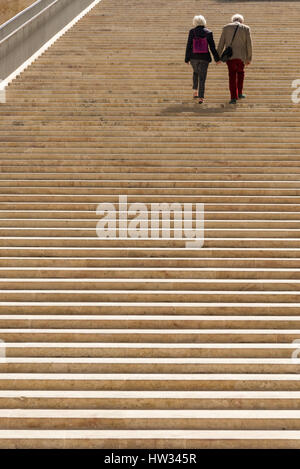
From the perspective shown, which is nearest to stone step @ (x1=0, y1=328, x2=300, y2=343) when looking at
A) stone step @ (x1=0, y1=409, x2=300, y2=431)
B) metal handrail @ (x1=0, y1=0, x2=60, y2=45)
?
stone step @ (x1=0, y1=409, x2=300, y2=431)

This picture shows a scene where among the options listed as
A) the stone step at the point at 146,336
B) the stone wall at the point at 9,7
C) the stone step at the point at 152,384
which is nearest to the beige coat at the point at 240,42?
the stone step at the point at 146,336

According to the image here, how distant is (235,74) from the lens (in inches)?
344

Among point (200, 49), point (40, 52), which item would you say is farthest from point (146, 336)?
point (40, 52)

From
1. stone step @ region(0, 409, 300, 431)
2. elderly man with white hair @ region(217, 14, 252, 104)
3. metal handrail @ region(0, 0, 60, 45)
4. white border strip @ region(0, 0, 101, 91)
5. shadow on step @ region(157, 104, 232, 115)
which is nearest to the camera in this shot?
stone step @ region(0, 409, 300, 431)

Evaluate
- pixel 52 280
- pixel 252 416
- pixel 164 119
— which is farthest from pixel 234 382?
pixel 164 119

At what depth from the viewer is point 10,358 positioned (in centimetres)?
461

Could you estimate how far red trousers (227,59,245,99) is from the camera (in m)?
8.75

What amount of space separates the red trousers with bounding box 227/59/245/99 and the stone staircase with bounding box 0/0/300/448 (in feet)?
0.94

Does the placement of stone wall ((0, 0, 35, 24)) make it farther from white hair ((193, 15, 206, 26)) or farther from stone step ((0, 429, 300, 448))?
stone step ((0, 429, 300, 448))

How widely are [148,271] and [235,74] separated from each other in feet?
14.4

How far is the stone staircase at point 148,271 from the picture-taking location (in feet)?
13.7

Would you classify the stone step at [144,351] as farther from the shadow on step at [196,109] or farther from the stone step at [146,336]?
the shadow on step at [196,109]

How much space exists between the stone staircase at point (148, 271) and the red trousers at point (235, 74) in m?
0.29
